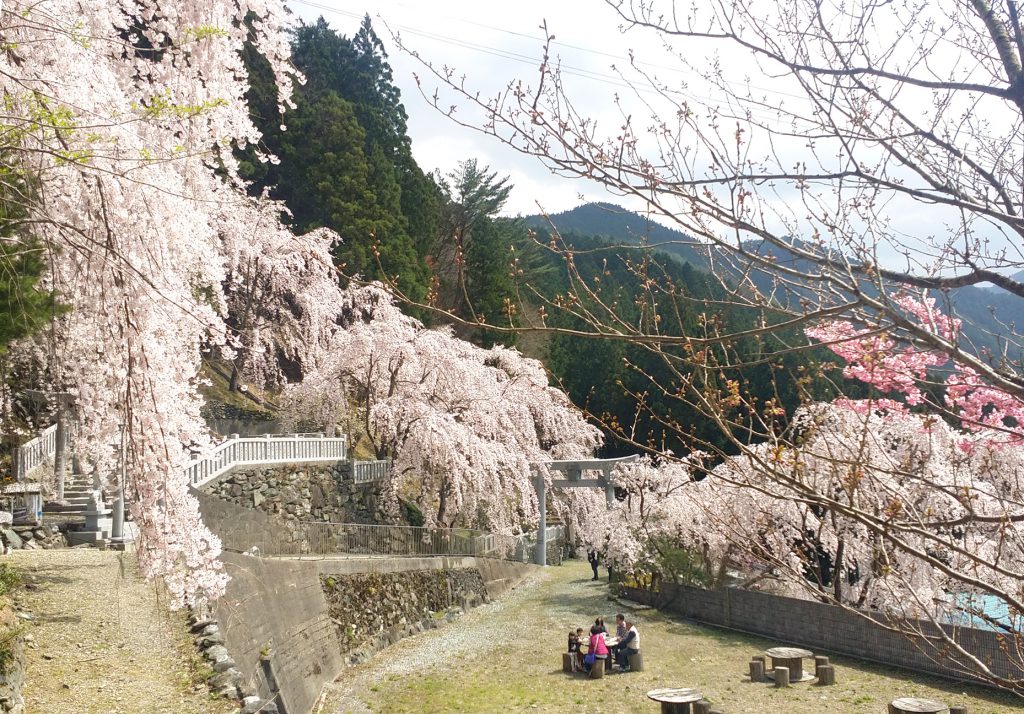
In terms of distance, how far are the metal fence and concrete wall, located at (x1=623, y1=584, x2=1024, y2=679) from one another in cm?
456

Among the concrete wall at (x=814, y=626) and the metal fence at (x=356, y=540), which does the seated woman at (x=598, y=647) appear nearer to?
the concrete wall at (x=814, y=626)

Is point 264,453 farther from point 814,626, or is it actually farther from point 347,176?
point 347,176

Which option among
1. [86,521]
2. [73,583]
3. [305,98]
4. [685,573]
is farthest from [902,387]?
[305,98]

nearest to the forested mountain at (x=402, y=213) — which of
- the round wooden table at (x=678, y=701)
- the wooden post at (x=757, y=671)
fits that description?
the wooden post at (x=757, y=671)

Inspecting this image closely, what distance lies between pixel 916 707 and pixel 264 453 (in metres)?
14.8

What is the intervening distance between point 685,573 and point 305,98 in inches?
958

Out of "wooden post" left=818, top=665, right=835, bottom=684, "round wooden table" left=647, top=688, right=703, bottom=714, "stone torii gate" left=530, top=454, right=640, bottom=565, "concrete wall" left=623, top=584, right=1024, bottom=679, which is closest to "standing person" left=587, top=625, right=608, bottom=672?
"round wooden table" left=647, top=688, right=703, bottom=714

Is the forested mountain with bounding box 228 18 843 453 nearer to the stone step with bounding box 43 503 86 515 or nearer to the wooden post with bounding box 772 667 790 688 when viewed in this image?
the stone step with bounding box 43 503 86 515

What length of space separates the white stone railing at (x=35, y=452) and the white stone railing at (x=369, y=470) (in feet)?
25.4

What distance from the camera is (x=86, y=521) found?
14070 mm

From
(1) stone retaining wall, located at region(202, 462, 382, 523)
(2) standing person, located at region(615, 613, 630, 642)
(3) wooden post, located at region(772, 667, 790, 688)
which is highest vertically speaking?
(1) stone retaining wall, located at region(202, 462, 382, 523)

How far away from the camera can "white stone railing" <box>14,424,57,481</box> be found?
15.0 meters

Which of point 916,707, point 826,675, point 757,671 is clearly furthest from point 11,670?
point 826,675

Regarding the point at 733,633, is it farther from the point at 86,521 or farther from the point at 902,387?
the point at 902,387
